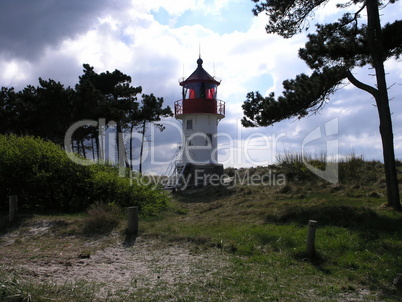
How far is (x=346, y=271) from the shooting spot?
25.5 feet

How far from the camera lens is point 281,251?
8953 mm

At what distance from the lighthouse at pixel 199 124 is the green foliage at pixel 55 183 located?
1046 centimetres

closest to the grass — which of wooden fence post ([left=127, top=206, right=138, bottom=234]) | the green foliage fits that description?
wooden fence post ([left=127, top=206, right=138, bottom=234])

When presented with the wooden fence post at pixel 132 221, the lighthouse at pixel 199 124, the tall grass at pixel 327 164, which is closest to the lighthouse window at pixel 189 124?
the lighthouse at pixel 199 124

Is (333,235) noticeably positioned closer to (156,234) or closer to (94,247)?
(156,234)

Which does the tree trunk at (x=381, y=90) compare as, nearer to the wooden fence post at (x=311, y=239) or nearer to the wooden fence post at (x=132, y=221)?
the wooden fence post at (x=311, y=239)

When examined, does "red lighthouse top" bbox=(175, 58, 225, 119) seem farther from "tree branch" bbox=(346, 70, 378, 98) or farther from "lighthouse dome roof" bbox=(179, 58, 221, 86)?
"tree branch" bbox=(346, 70, 378, 98)

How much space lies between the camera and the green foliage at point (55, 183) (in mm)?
15039

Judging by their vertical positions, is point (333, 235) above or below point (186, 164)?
below

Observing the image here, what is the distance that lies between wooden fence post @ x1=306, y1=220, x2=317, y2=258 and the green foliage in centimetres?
757

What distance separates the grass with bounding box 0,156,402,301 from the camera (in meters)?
6.40

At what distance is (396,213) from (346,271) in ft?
14.2

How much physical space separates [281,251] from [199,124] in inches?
737

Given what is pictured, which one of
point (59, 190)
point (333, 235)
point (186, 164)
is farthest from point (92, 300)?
point (186, 164)
